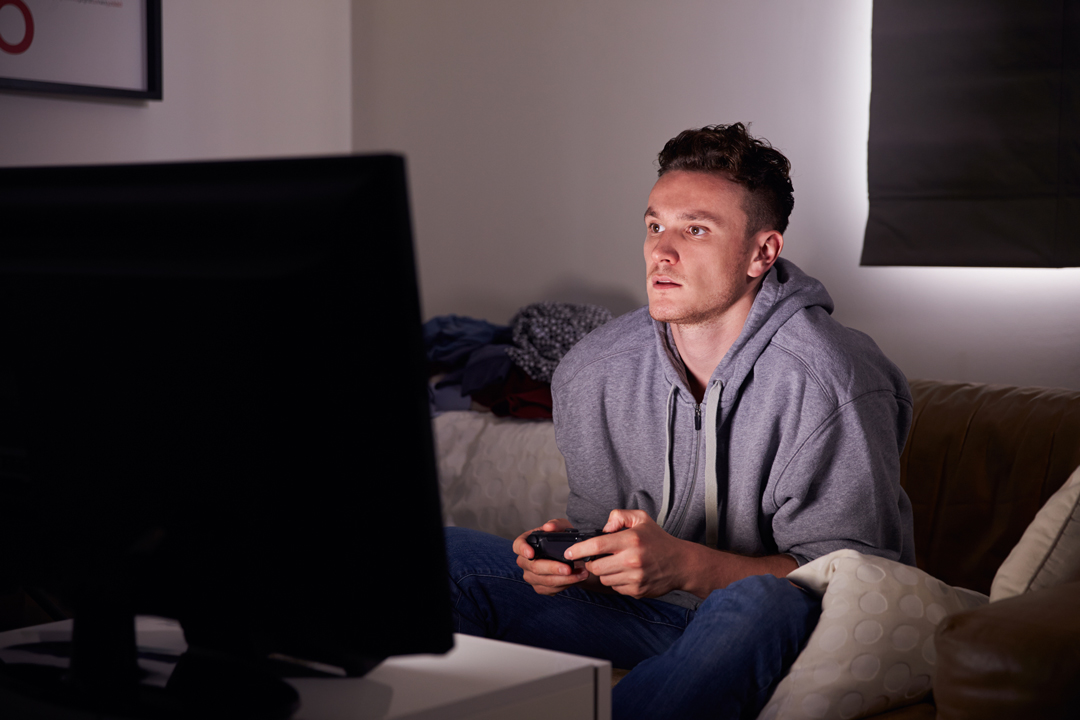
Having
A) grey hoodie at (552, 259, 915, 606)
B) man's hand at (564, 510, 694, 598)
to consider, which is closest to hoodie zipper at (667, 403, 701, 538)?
grey hoodie at (552, 259, 915, 606)

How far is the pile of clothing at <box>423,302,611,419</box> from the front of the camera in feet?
8.51

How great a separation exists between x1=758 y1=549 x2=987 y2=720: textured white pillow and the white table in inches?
19.4

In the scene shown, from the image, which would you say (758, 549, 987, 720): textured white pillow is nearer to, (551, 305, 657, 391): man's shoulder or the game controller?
the game controller

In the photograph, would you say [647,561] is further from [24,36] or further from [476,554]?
[24,36]

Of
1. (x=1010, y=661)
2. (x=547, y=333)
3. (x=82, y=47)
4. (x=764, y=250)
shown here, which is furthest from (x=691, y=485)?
(x=82, y=47)

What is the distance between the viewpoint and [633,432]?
69.1 inches

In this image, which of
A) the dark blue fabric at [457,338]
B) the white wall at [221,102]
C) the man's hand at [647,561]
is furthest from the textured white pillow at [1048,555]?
the white wall at [221,102]

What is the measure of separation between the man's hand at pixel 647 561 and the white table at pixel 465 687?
0.48m

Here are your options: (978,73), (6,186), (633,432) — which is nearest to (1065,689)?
(633,432)

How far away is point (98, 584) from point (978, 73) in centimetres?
209

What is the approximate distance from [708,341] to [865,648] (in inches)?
26.6

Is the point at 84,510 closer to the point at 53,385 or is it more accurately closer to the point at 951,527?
the point at 53,385

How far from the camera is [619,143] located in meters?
2.93

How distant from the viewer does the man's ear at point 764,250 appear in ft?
5.87
